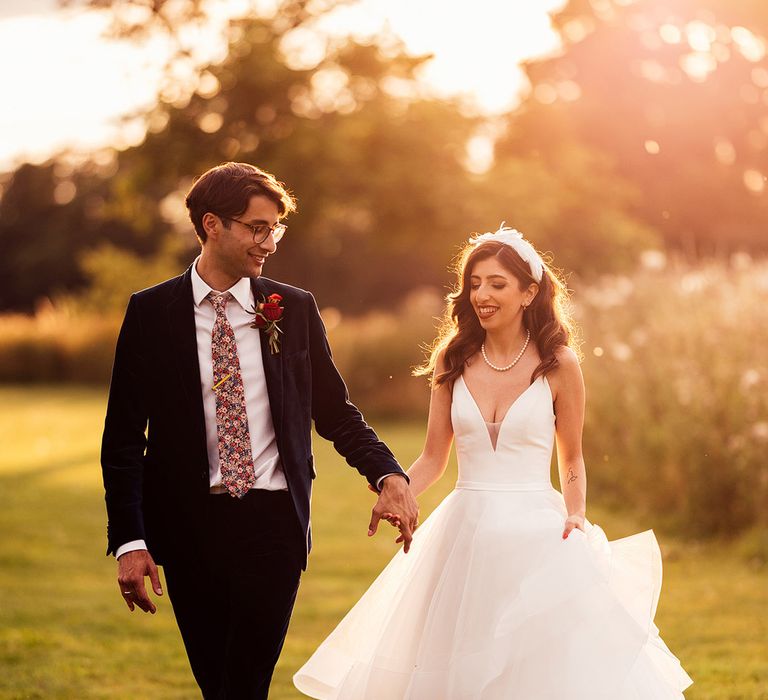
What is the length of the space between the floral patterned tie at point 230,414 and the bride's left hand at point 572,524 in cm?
120

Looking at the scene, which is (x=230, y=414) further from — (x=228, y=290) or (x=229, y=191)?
(x=229, y=191)

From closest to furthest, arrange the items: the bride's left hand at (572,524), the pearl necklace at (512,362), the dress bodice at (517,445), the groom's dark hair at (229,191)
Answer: the groom's dark hair at (229,191) → the bride's left hand at (572,524) → the dress bodice at (517,445) → the pearl necklace at (512,362)

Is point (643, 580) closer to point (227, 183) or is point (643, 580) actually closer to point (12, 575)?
point (227, 183)

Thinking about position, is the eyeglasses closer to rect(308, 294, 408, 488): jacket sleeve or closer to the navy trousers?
rect(308, 294, 408, 488): jacket sleeve

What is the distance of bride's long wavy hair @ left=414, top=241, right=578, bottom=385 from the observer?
4.56 m

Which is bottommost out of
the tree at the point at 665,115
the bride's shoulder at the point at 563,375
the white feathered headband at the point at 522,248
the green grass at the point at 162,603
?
the green grass at the point at 162,603

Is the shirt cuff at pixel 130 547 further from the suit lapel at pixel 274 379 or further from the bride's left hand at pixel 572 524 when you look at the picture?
the bride's left hand at pixel 572 524

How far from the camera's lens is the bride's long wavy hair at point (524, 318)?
15.0ft

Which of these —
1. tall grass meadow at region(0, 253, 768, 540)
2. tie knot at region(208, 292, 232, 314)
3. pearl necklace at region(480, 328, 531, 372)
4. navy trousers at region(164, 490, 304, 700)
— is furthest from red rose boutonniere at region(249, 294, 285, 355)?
tall grass meadow at region(0, 253, 768, 540)

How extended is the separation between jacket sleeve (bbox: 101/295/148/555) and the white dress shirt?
0.67 feet

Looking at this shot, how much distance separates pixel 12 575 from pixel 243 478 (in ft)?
23.3

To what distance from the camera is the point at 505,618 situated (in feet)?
13.5

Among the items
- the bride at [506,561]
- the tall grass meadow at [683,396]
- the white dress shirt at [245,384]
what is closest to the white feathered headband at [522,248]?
the bride at [506,561]

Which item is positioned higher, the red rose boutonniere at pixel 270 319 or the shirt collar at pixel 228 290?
the shirt collar at pixel 228 290
